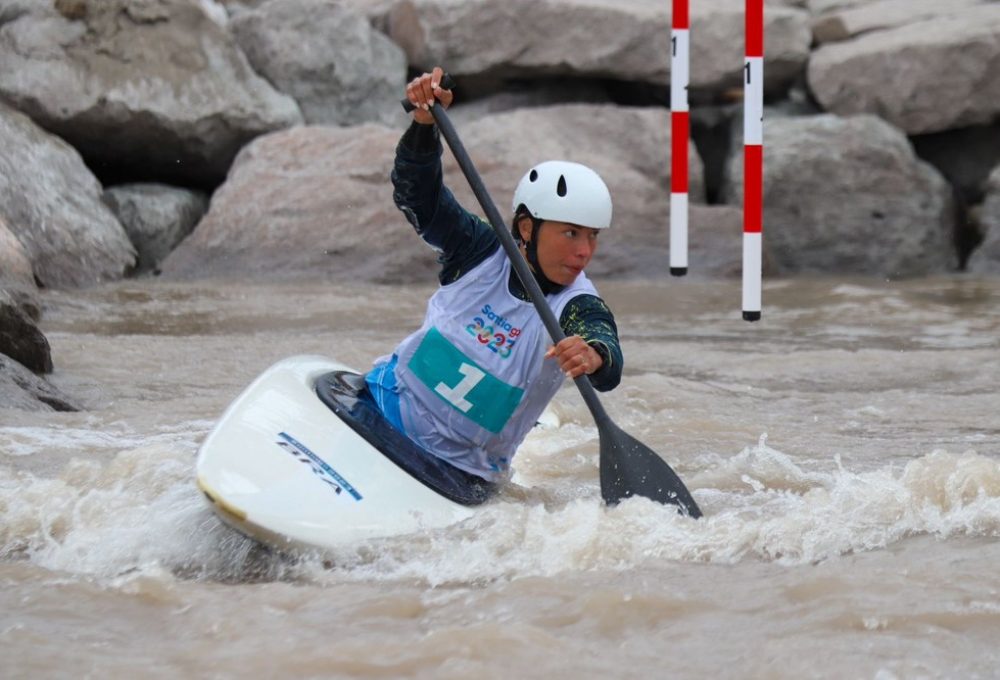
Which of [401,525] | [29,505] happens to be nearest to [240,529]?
[401,525]

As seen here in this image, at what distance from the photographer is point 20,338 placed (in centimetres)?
523

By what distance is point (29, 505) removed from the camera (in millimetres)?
3547

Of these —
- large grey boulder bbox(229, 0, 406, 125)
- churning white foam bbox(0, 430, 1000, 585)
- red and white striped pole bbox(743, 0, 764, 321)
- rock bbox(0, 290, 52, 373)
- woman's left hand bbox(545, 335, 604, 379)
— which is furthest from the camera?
large grey boulder bbox(229, 0, 406, 125)

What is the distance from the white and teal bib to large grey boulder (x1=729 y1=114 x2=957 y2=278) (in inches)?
230

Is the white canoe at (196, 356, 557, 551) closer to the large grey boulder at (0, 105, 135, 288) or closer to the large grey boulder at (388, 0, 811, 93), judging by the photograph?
the large grey boulder at (0, 105, 135, 288)

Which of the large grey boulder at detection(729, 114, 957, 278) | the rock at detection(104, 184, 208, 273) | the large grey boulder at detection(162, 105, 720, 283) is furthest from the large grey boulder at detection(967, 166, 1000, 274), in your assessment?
the rock at detection(104, 184, 208, 273)

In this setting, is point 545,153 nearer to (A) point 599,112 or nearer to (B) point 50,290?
(A) point 599,112

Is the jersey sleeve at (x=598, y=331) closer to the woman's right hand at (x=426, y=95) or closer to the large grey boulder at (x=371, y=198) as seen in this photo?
the woman's right hand at (x=426, y=95)

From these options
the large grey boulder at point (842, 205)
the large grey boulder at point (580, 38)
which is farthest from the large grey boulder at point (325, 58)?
the large grey boulder at point (842, 205)

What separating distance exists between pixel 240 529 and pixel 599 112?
6.56 m

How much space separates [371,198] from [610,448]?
5186 millimetres

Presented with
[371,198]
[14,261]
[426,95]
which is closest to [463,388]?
[426,95]

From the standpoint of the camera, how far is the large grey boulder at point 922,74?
962 centimetres

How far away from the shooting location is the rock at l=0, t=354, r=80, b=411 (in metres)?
4.75
